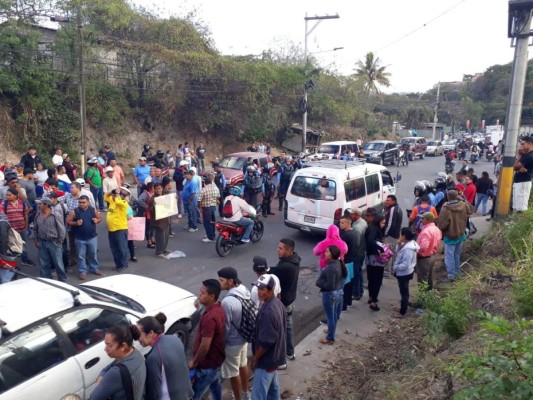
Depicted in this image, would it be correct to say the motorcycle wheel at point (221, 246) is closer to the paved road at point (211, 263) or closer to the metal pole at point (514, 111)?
the paved road at point (211, 263)

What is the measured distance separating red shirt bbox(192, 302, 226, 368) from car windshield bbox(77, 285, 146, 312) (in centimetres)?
129

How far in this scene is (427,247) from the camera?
24.3ft

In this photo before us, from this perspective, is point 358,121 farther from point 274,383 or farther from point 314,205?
point 274,383

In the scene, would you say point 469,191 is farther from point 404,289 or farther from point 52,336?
point 52,336

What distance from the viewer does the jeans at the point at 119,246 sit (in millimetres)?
8672

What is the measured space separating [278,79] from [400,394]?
87.7 feet

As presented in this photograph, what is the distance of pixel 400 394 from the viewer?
177 inches

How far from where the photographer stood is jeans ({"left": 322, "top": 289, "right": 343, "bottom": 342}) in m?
6.13

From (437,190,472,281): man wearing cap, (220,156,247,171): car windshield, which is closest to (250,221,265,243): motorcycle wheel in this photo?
(437,190,472,281): man wearing cap

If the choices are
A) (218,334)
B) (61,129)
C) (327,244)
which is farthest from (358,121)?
(218,334)

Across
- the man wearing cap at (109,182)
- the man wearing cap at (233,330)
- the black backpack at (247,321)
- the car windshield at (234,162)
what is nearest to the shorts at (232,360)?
the man wearing cap at (233,330)

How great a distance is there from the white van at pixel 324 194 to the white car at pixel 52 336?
6.21 m

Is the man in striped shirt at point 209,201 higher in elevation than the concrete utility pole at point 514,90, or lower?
lower

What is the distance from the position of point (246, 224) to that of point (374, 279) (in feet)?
11.7
